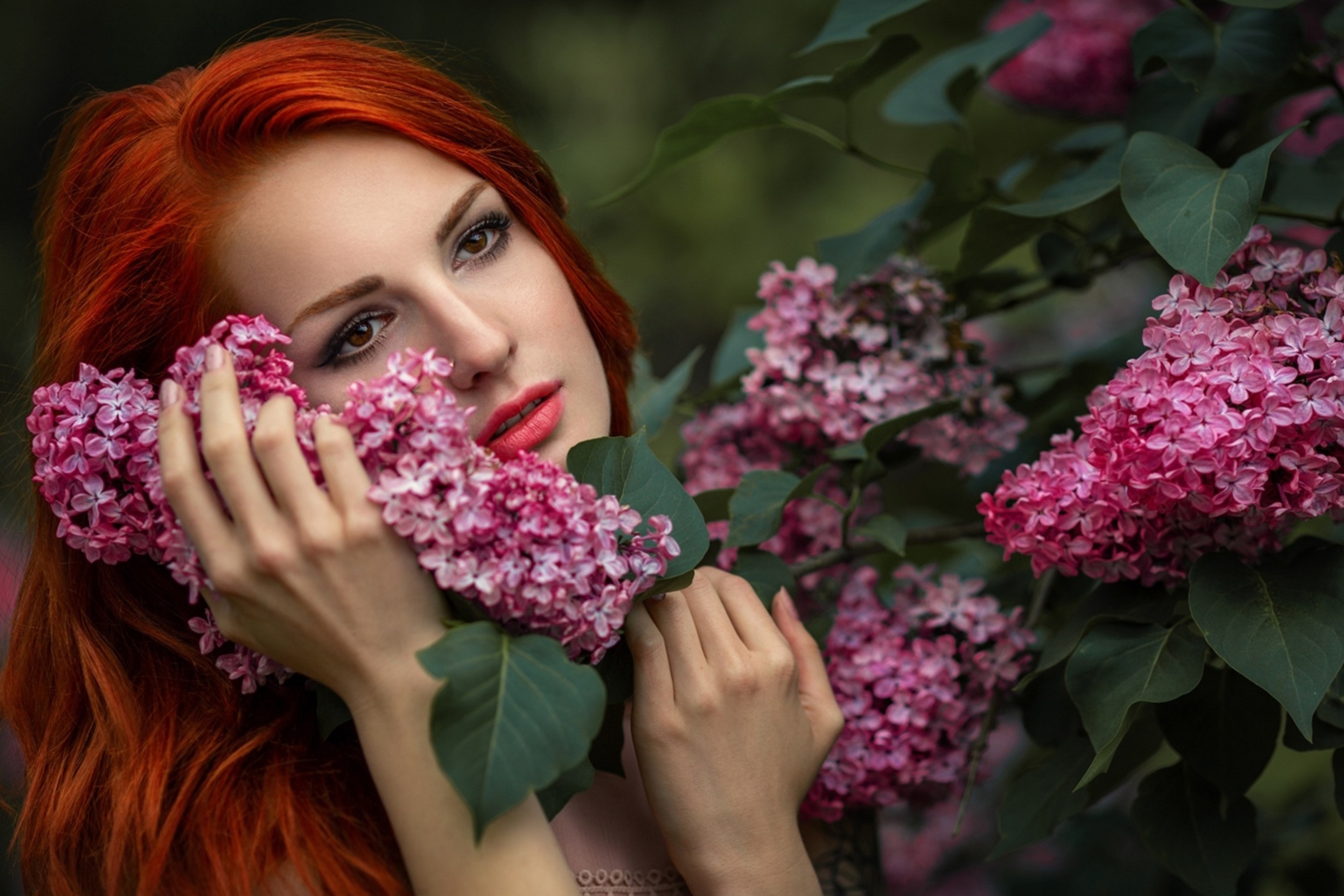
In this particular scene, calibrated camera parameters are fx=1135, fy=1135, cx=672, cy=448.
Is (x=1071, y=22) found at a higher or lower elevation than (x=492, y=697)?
lower

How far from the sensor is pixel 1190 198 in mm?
876

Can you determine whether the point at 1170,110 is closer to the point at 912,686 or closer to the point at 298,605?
the point at 912,686

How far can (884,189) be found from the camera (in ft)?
11.6

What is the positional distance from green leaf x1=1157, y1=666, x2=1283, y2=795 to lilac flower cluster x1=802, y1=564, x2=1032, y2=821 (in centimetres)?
19

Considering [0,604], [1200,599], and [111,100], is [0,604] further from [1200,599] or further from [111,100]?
[1200,599]

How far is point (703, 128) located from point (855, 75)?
18 cm

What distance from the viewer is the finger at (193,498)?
0.78 metres

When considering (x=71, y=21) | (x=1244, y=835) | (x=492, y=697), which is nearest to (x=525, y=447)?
(x=492, y=697)

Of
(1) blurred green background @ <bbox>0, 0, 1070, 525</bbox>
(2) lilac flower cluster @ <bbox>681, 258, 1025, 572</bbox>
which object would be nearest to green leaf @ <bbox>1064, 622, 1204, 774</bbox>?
(2) lilac flower cluster @ <bbox>681, 258, 1025, 572</bbox>

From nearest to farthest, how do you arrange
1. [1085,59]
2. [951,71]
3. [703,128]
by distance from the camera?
[703,128] → [951,71] → [1085,59]

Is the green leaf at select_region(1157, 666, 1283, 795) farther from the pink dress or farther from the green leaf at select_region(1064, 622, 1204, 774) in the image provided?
the pink dress

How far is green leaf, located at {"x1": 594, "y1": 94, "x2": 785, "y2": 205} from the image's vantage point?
119cm

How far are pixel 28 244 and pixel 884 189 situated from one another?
2631 mm

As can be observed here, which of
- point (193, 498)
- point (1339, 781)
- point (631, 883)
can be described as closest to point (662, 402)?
point (631, 883)
